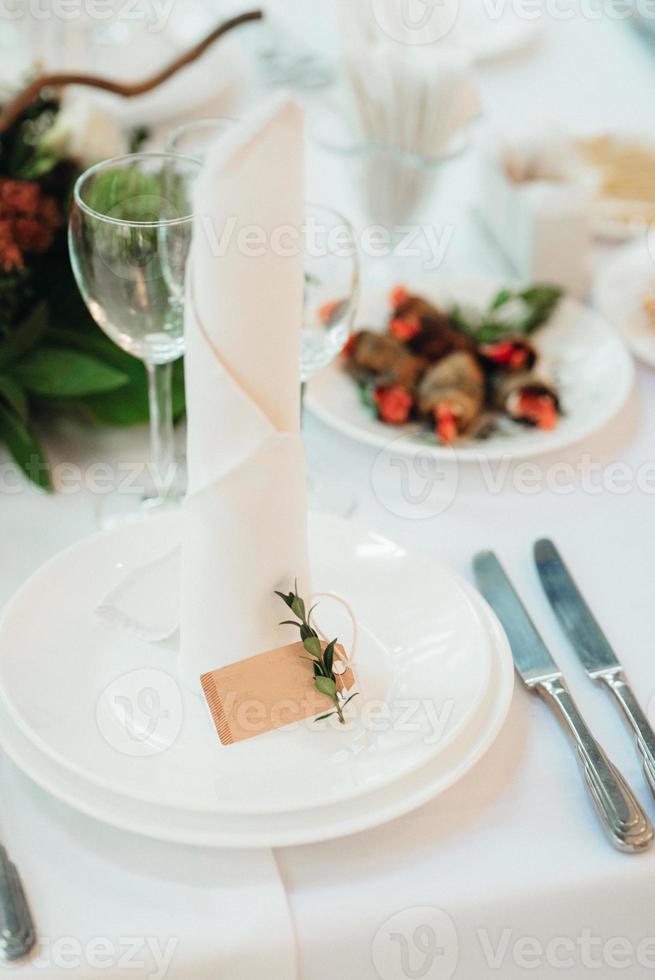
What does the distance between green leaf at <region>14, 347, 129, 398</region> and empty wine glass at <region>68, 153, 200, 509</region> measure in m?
0.10

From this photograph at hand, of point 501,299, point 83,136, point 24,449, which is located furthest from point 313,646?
point 83,136

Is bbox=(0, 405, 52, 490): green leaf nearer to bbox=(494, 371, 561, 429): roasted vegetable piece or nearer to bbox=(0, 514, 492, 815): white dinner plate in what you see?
bbox=(0, 514, 492, 815): white dinner plate

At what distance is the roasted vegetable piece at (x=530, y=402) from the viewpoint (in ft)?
3.55

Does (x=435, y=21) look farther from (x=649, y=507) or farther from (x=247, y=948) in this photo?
(x=247, y=948)

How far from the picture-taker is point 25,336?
1.04m

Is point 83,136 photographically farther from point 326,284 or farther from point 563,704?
point 563,704

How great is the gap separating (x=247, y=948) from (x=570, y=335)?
0.83m

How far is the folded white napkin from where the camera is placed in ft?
1.80

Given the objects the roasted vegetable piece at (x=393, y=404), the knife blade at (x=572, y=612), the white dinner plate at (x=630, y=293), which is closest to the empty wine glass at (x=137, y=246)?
the roasted vegetable piece at (x=393, y=404)

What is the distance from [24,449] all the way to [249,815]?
0.50m

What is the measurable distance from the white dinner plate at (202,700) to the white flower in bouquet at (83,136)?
0.57m

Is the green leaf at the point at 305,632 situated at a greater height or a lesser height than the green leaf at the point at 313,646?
greater

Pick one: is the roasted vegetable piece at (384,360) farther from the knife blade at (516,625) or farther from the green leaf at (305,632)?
the green leaf at (305,632)

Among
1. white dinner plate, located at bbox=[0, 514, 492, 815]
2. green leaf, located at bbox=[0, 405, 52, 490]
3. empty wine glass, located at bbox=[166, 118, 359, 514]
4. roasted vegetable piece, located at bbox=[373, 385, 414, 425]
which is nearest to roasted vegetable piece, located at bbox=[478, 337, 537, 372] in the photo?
roasted vegetable piece, located at bbox=[373, 385, 414, 425]
